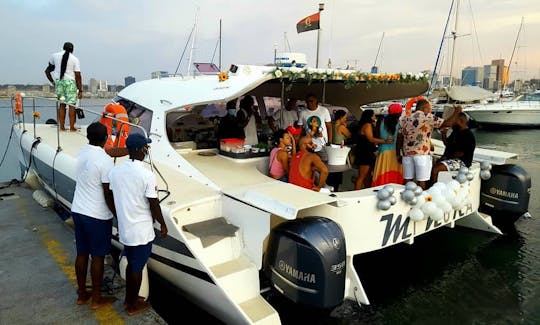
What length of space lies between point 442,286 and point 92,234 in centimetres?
368

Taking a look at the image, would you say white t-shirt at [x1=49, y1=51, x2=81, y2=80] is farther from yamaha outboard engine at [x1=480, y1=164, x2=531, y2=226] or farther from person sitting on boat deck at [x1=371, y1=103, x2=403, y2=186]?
yamaha outboard engine at [x1=480, y1=164, x2=531, y2=226]

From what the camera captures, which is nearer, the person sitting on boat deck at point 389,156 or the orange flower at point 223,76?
the orange flower at point 223,76

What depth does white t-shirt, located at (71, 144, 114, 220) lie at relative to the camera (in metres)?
3.16

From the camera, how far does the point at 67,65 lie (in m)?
6.68

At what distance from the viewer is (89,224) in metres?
3.24

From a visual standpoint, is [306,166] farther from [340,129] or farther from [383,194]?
[340,129]

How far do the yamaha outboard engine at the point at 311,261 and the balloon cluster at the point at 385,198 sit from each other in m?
0.59

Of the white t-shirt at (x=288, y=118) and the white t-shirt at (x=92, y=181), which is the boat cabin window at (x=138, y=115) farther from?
the white t-shirt at (x=288, y=118)

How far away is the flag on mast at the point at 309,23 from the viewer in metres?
6.17

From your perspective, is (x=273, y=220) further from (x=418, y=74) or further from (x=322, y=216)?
(x=418, y=74)

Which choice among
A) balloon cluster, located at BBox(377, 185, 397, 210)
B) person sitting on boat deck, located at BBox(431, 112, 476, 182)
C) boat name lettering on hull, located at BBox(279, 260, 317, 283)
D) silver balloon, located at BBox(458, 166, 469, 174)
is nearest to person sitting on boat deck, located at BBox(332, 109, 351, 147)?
person sitting on boat deck, located at BBox(431, 112, 476, 182)

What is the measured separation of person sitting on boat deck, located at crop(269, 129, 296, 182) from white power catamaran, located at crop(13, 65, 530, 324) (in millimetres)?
286

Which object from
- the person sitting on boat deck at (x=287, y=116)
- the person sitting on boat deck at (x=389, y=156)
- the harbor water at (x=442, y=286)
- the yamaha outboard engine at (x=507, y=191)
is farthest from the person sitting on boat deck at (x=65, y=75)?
the yamaha outboard engine at (x=507, y=191)

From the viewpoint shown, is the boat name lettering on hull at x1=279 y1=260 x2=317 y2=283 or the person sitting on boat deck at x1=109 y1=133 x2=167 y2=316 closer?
the person sitting on boat deck at x1=109 y1=133 x2=167 y2=316
